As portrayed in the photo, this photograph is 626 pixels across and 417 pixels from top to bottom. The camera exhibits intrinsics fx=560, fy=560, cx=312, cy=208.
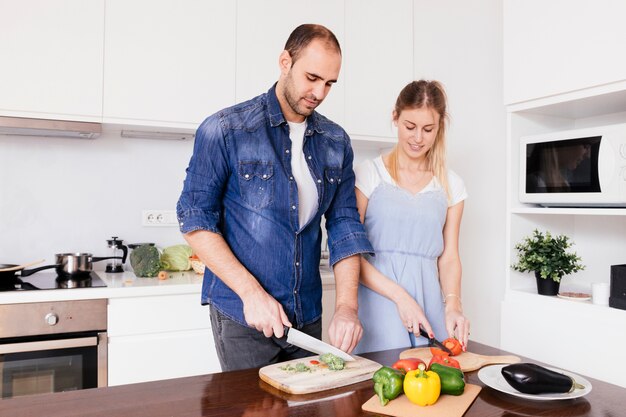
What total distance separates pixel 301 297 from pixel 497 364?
0.50m

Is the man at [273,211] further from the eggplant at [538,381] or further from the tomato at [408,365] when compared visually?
the eggplant at [538,381]

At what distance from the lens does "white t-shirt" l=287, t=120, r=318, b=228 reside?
4.76 feet

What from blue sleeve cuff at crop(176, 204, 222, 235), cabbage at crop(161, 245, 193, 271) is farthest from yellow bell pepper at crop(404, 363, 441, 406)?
cabbage at crop(161, 245, 193, 271)

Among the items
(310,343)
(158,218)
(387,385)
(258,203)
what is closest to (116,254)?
(158,218)

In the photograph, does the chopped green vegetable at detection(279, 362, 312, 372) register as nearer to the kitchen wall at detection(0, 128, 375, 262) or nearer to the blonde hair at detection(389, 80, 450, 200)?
the blonde hair at detection(389, 80, 450, 200)

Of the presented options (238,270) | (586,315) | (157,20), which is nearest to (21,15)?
(157,20)

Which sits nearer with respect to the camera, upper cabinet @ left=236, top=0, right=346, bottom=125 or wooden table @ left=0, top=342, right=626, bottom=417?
wooden table @ left=0, top=342, right=626, bottom=417

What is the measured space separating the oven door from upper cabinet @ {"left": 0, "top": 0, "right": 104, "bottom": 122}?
2.83 feet

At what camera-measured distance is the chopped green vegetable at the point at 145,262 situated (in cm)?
234

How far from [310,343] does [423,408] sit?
293mm

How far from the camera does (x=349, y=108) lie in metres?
2.73

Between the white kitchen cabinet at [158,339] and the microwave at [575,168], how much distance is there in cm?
138

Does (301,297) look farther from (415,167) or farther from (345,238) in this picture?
(415,167)

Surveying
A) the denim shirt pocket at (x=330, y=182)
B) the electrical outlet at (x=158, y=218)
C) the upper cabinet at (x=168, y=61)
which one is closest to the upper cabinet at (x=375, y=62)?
the upper cabinet at (x=168, y=61)
